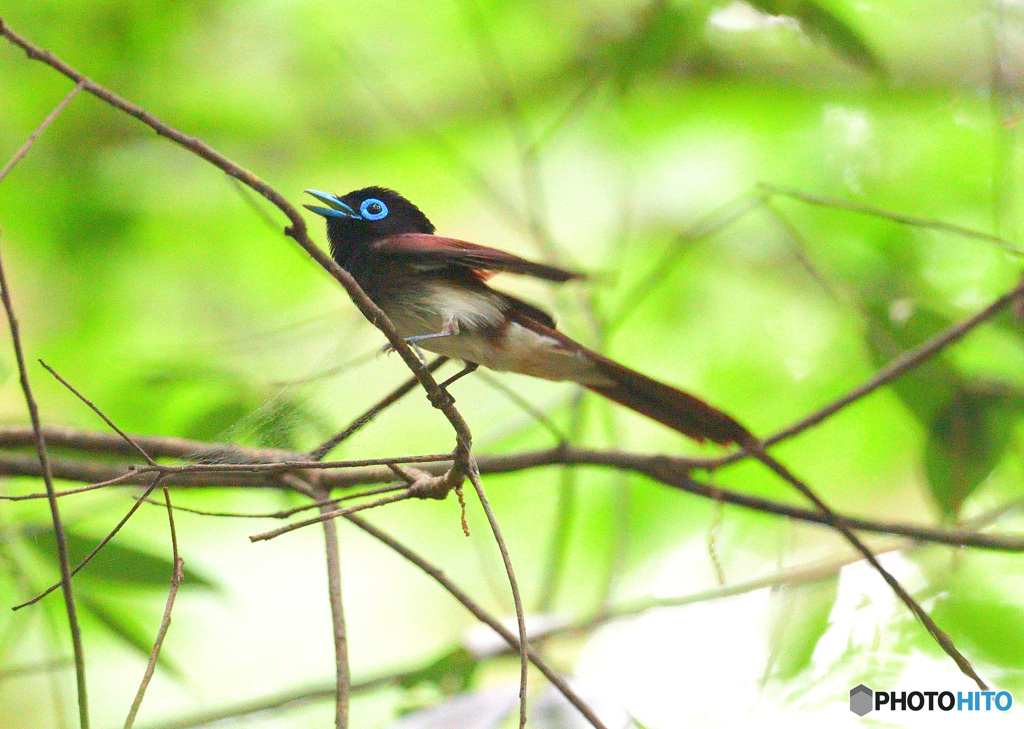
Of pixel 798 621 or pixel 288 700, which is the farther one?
pixel 798 621

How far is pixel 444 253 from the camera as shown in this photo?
1.21 metres

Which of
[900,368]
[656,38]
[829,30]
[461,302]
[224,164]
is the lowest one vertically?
[224,164]

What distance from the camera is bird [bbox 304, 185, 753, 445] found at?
1225mm

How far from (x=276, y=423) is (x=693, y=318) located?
2.15 metres

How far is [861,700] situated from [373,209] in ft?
4.07

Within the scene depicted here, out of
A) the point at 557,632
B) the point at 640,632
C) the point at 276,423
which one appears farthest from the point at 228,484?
the point at 640,632

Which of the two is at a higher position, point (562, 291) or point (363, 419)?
point (562, 291)

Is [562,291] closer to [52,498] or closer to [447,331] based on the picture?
[447,331]

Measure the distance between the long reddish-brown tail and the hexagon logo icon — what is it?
0.56 metres

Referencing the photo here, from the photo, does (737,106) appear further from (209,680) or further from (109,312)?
(209,680)

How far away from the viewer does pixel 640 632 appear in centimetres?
212

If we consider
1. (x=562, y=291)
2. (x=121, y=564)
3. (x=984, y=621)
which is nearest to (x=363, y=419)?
(x=562, y=291)

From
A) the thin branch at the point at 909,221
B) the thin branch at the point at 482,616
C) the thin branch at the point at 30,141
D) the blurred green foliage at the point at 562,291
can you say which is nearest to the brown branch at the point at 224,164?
the thin branch at the point at 30,141

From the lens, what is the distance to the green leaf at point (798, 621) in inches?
73.6
